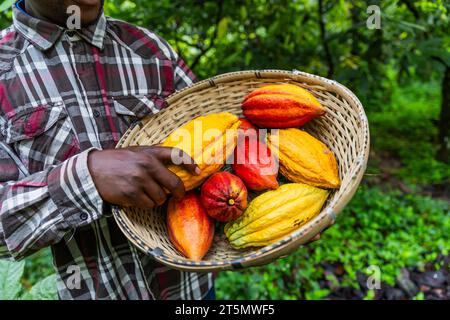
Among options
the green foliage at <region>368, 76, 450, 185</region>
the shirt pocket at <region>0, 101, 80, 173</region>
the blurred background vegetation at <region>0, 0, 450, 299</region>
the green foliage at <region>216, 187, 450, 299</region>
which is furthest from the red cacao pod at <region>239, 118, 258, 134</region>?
the green foliage at <region>368, 76, 450, 185</region>

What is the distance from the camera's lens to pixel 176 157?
0.95 metres

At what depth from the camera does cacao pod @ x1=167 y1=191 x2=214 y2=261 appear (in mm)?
972

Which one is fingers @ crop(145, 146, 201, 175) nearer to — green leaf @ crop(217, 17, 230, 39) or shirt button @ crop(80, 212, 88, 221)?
shirt button @ crop(80, 212, 88, 221)

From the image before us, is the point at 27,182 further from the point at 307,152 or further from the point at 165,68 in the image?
the point at 307,152

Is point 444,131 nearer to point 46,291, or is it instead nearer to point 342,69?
point 342,69

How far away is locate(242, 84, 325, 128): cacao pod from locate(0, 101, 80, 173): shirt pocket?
0.47 meters

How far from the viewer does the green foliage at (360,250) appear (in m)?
2.03

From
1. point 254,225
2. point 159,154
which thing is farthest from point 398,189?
point 159,154

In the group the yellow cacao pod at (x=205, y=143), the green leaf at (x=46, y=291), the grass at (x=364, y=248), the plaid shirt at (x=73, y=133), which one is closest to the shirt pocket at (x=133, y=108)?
the plaid shirt at (x=73, y=133)

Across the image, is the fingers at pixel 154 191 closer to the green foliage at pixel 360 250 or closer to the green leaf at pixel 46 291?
the green leaf at pixel 46 291

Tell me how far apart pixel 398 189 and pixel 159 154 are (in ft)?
7.14

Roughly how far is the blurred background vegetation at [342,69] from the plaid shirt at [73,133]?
62 centimetres

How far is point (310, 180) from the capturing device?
105cm
